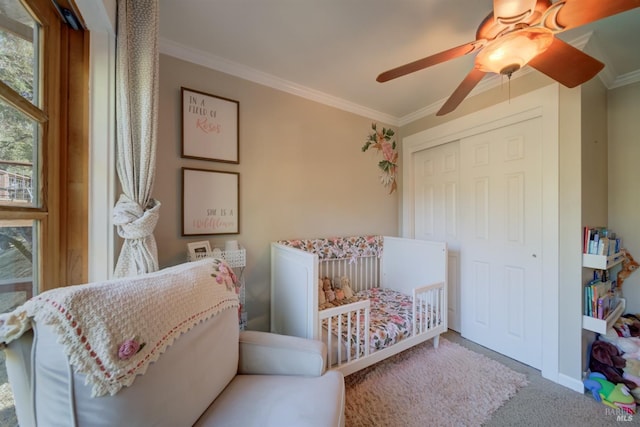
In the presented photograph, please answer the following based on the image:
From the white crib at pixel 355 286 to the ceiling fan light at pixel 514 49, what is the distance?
4.46 feet

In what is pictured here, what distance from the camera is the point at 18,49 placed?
79 centimetres

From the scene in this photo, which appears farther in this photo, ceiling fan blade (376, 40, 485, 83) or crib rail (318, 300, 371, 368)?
crib rail (318, 300, 371, 368)

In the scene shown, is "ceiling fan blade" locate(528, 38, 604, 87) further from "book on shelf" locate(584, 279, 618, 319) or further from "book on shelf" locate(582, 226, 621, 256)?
"book on shelf" locate(584, 279, 618, 319)

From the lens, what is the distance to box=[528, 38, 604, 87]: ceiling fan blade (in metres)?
1.02

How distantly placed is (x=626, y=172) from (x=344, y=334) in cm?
273

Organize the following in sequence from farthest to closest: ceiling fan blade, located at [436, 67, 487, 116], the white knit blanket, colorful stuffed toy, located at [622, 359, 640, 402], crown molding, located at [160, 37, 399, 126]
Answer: crown molding, located at [160, 37, 399, 126], colorful stuffed toy, located at [622, 359, 640, 402], ceiling fan blade, located at [436, 67, 487, 116], the white knit blanket

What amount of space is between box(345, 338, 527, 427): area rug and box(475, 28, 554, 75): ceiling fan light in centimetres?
195

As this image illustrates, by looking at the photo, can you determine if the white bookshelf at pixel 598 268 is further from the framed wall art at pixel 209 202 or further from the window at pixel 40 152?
the window at pixel 40 152

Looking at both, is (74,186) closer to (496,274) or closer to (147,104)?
(147,104)

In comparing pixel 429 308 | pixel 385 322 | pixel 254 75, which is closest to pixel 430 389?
pixel 385 322

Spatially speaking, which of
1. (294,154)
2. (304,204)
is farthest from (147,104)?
(304,204)

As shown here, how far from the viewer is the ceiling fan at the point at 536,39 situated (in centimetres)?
83

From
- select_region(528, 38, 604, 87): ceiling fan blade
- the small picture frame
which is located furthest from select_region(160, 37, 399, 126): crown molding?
select_region(528, 38, 604, 87): ceiling fan blade

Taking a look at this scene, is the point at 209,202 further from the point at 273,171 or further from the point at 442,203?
the point at 442,203
